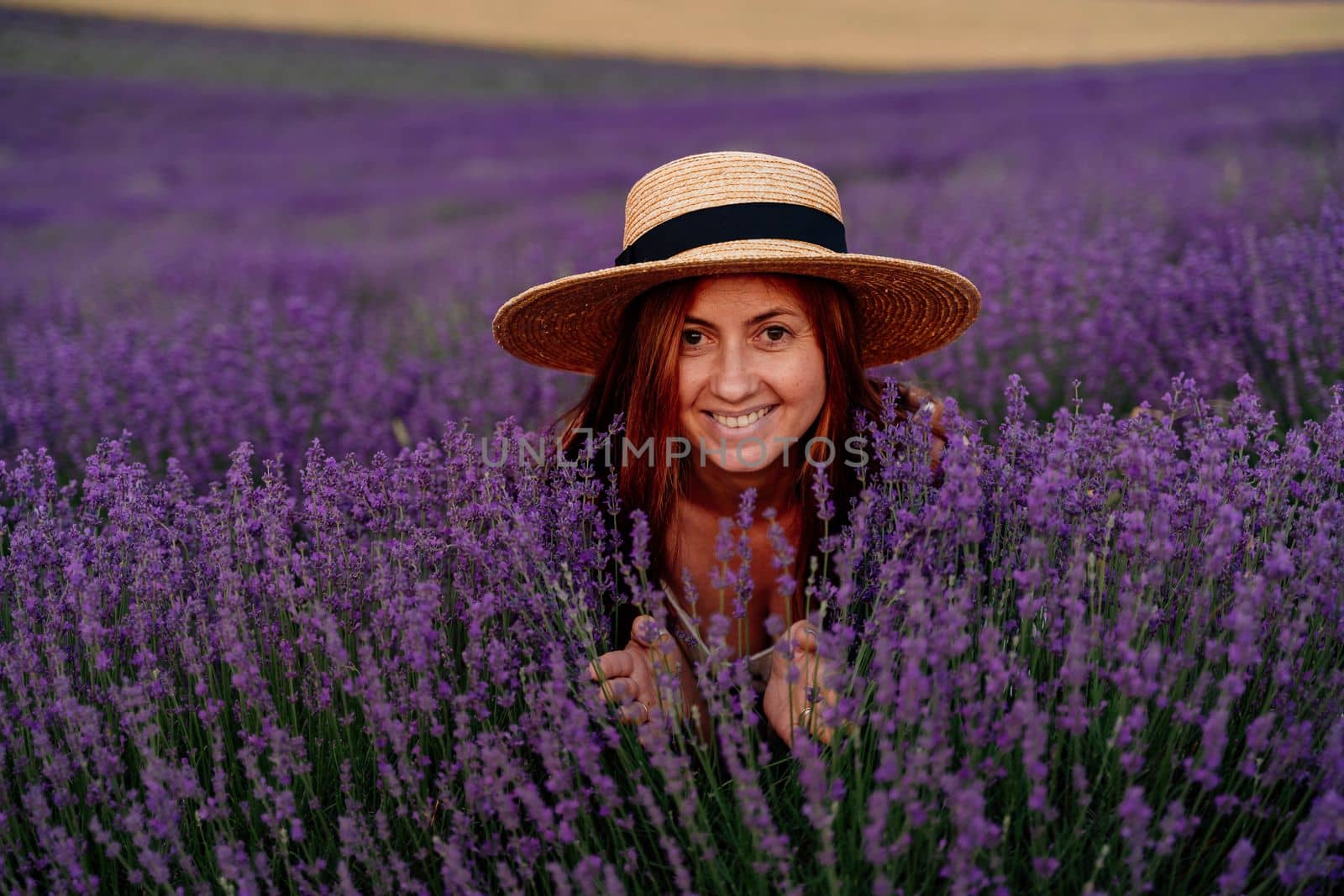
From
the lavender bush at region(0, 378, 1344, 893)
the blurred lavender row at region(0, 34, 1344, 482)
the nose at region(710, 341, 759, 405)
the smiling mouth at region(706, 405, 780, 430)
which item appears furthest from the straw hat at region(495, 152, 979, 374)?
the blurred lavender row at region(0, 34, 1344, 482)

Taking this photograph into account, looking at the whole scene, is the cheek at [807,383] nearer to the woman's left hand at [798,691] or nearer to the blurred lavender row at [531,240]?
the woman's left hand at [798,691]

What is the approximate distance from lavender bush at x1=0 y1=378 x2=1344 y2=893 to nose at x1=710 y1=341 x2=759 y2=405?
31 cm

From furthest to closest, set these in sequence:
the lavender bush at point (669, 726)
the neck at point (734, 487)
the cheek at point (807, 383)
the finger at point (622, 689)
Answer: the neck at point (734, 487) → the cheek at point (807, 383) → the finger at point (622, 689) → the lavender bush at point (669, 726)

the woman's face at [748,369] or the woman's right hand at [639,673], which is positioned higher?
the woman's face at [748,369]

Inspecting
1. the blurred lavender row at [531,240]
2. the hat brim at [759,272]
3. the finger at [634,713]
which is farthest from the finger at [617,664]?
the blurred lavender row at [531,240]

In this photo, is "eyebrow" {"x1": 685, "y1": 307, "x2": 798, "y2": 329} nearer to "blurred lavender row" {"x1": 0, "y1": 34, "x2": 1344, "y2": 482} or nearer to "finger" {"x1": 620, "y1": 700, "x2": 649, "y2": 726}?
"finger" {"x1": 620, "y1": 700, "x2": 649, "y2": 726}

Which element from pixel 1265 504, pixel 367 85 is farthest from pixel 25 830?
pixel 367 85

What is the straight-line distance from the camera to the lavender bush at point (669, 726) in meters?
1.33

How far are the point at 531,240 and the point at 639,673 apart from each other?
4465 mm

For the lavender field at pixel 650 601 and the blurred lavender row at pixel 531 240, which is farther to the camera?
the blurred lavender row at pixel 531 240

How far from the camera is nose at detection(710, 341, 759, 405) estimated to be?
7.24 feet

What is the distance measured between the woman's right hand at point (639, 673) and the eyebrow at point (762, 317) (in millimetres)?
609

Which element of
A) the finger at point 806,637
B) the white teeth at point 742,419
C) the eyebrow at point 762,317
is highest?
the eyebrow at point 762,317

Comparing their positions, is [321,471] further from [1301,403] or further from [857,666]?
[1301,403]
